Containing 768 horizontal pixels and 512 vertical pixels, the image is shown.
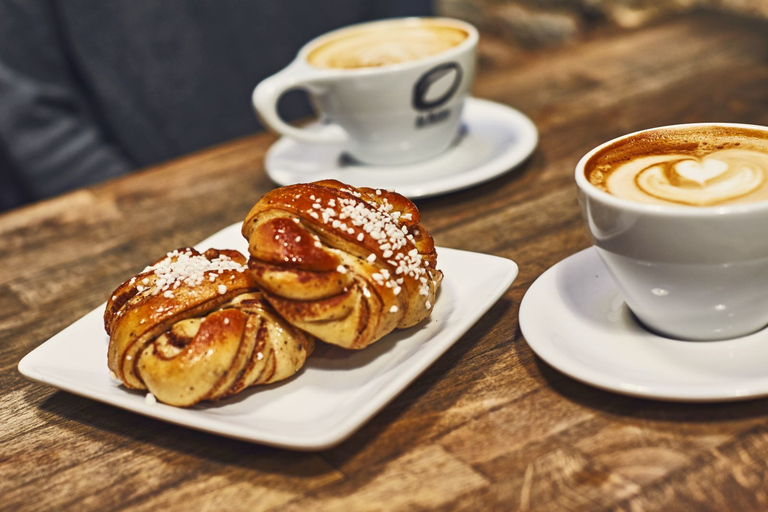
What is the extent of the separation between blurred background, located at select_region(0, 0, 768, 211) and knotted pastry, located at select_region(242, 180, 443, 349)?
155 cm

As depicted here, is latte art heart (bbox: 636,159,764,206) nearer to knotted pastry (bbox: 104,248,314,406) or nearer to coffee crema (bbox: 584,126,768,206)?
coffee crema (bbox: 584,126,768,206)

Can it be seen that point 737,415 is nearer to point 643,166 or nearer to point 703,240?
point 703,240

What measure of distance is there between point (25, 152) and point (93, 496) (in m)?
1.65

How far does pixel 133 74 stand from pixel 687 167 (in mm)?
1977

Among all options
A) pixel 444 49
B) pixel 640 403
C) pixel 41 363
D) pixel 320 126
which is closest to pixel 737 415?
pixel 640 403

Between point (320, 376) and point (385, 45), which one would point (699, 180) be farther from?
point (385, 45)

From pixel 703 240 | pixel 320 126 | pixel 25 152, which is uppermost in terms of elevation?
pixel 703 240

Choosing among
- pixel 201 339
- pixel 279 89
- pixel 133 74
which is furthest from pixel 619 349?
pixel 133 74

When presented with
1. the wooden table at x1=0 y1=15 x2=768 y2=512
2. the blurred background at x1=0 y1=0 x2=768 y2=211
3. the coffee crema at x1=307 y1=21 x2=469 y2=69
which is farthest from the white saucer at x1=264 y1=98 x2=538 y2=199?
the blurred background at x1=0 y1=0 x2=768 y2=211

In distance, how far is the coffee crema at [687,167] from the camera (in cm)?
66

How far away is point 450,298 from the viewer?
819mm

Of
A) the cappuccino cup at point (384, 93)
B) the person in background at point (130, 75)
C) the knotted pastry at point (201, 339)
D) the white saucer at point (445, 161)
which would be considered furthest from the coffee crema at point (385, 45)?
the person in background at point (130, 75)

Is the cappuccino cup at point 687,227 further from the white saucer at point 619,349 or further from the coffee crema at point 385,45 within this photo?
the coffee crema at point 385,45

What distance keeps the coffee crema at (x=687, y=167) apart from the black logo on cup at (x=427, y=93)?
1.73 feet
